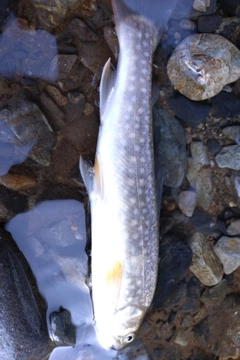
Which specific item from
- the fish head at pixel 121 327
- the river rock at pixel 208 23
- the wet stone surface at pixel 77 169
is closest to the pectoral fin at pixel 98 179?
the wet stone surface at pixel 77 169

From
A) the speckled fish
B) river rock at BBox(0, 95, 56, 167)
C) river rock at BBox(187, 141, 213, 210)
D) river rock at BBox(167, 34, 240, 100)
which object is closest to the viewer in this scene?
the speckled fish

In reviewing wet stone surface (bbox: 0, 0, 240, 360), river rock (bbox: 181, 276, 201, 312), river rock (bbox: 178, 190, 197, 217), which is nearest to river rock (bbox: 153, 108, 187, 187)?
wet stone surface (bbox: 0, 0, 240, 360)

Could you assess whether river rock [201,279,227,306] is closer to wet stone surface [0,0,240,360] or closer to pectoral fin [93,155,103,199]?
wet stone surface [0,0,240,360]

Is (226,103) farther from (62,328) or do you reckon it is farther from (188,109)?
(62,328)

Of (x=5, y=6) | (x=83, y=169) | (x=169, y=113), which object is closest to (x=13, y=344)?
(x=83, y=169)

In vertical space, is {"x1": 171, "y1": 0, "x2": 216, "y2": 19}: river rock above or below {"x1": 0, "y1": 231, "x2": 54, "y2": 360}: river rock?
above

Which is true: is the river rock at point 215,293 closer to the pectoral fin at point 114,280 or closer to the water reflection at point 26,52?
the pectoral fin at point 114,280

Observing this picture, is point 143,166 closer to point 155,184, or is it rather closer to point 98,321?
point 155,184
